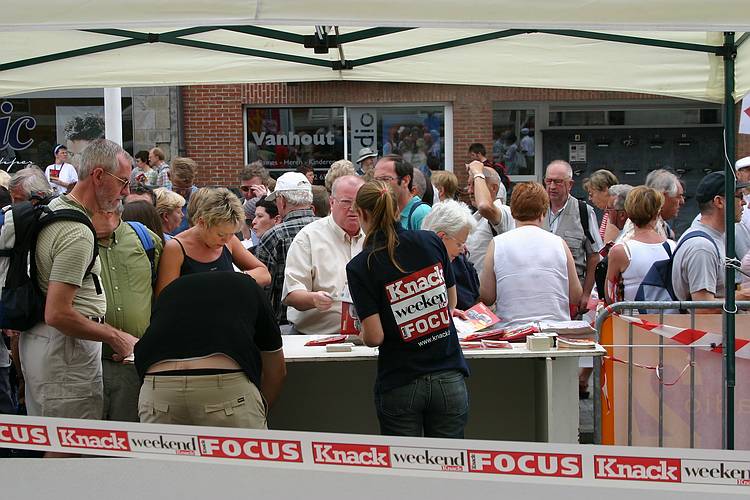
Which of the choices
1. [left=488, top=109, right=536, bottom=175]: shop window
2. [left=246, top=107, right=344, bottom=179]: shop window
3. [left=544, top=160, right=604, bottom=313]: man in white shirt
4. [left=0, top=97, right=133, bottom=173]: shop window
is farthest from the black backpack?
[left=488, top=109, right=536, bottom=175]: shop window

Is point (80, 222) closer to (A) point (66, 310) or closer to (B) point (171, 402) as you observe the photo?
(A) point (66, 310)

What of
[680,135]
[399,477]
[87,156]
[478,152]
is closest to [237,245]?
[87,156]

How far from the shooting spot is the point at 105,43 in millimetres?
5914

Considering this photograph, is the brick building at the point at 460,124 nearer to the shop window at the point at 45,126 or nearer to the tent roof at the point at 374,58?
the shop window at the point at 45,126

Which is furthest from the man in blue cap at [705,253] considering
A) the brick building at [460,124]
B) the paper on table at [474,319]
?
the brick building at [460,124]

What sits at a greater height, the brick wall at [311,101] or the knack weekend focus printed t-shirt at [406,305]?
the brick wall at [311,101]

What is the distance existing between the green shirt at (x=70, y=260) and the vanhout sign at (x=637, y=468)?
7.71 ft

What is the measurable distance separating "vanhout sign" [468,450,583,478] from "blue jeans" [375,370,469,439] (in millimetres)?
394

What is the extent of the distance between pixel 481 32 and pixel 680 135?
12826 millimetres

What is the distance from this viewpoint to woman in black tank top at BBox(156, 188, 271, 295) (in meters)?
4.85

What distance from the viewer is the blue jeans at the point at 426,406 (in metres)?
4.26

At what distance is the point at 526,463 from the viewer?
155 inches

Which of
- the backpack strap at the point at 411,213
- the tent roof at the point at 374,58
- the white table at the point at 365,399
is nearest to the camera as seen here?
the tent roof at the point at 374,58

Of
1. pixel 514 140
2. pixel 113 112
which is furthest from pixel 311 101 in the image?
pixel 113 112
